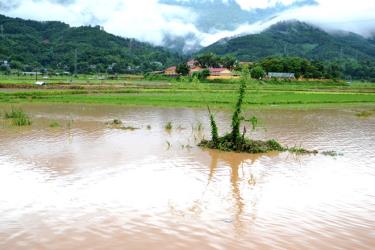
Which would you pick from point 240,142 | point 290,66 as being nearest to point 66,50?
point 290,66

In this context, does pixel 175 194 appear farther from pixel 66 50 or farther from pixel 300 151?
pixel 66 50

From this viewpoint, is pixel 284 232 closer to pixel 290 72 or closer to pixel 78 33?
pixel 290 72

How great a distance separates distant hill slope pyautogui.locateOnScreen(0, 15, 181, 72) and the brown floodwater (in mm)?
81048

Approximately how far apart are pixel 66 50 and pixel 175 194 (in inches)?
4248

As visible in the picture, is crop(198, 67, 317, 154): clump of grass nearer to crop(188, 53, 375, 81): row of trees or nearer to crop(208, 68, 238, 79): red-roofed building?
crop(188, 53, 375, 81): row of trees

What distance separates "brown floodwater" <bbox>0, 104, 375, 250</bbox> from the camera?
7.37 m

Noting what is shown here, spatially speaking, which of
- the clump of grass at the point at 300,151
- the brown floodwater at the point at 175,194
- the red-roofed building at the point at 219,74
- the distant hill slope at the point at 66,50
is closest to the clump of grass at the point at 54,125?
the brown floodwater at the point at 175,194

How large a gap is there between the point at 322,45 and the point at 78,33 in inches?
4101

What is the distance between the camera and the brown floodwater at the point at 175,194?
7371mm

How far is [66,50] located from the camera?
111m

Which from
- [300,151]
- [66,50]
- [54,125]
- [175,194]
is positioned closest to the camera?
[175,194]

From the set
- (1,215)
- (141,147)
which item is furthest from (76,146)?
(1,215)

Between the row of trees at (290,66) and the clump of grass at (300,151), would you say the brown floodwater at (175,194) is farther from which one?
the row of trees at (290,66)

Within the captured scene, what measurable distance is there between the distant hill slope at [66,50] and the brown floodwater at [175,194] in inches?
3191
